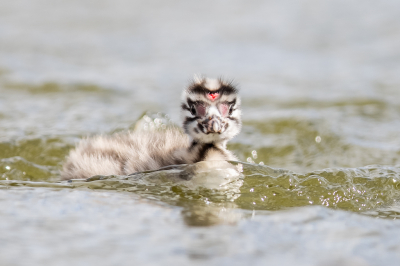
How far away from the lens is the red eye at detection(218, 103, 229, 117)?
4.48 metres

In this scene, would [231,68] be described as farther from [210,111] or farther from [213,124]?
[213,124]

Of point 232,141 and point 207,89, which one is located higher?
point 207,89

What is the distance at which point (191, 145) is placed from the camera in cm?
464

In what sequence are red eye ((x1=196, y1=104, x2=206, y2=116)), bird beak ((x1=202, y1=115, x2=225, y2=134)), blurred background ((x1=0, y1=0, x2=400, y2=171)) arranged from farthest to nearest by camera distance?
blurred background ((x1=0, y1=0, x2=400, y2=171)), red eye ((x1=196, y1=104, x2=206, y2=116)), bird beak ((x1=202, y1=115, x2=225, y2=134))

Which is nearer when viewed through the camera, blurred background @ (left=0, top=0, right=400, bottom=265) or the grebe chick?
blurred background @ (left=0, top=0, right=400, bottom=265)

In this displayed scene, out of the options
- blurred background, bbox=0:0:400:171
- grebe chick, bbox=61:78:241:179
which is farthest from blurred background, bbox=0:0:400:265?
grebe chick, bbox=61:78:241:179

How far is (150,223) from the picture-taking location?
10.6 ft

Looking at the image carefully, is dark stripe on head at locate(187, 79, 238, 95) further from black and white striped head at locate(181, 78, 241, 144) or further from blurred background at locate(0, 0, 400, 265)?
blurred background at locate(0, 0, 400, 265)

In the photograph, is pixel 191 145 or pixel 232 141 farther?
pixel 232 141

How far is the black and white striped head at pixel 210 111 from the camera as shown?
433 centimetres

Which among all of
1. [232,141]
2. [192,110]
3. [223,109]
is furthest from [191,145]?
[232,141]

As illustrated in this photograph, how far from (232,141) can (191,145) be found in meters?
2.46

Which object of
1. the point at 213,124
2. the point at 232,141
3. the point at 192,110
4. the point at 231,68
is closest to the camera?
the point at 213,124

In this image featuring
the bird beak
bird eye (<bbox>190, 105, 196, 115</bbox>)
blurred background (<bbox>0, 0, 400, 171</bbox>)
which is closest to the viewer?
the bird beak
